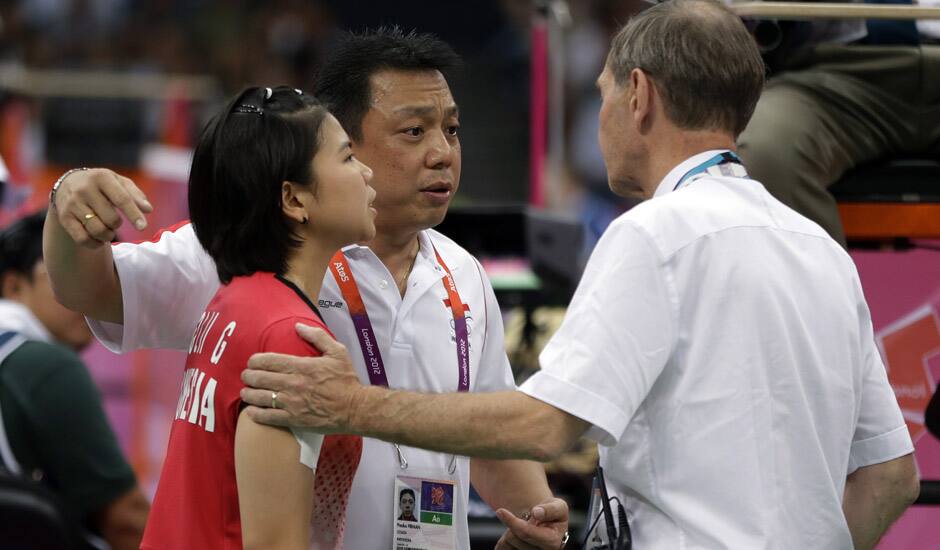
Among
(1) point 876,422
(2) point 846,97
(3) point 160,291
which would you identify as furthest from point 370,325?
(2) point 846,97

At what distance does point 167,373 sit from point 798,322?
4439 mm

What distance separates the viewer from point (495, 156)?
1187 cm

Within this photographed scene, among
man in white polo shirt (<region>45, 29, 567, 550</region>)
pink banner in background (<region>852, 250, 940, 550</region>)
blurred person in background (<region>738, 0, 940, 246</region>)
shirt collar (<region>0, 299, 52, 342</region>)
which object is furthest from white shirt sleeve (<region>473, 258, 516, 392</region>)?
shirt collar (<region>0, 299, 52, 342</region>)

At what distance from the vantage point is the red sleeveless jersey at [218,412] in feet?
7.29

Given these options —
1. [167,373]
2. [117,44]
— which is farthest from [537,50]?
[117,44]

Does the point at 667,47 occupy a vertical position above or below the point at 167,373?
above

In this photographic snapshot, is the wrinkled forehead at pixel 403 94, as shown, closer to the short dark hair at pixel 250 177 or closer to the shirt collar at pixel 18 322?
the short dark hair at pixel 250 177

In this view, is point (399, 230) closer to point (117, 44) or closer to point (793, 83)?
point (793, 83)

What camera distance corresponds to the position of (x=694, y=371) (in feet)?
7.50

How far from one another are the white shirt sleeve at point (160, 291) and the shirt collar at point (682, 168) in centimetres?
92

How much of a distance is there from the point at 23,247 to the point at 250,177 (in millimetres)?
2255

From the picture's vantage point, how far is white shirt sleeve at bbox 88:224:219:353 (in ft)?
8.61

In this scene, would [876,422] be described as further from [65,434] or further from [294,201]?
[65,434]

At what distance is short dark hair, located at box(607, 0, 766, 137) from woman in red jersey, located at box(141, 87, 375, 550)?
0.57 m
